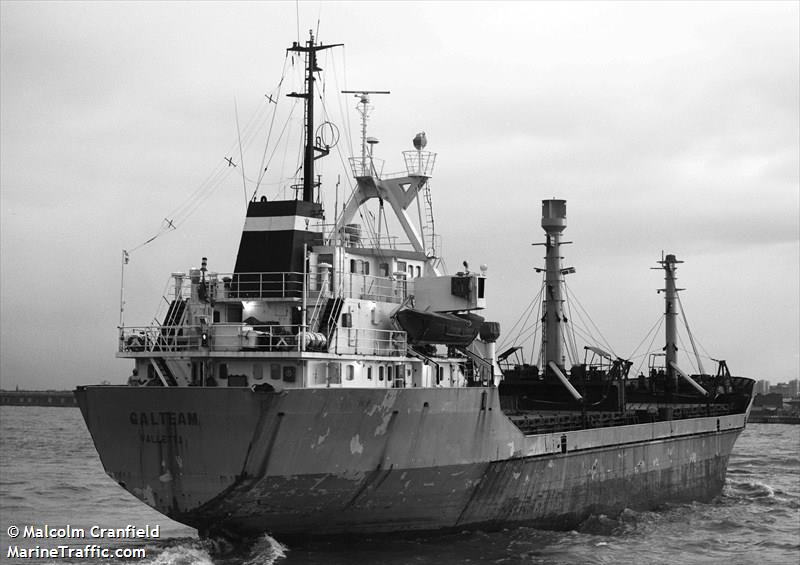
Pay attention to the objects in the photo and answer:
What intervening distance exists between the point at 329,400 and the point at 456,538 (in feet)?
18.8

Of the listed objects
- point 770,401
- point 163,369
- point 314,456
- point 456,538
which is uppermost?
point 163,369

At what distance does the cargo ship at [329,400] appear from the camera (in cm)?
2084

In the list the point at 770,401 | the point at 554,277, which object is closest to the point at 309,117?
the point at 554,277

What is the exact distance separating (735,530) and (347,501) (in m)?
14.5

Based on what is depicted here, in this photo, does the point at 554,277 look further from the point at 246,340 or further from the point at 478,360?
the point at 246,340

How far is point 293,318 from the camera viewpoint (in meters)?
23.0

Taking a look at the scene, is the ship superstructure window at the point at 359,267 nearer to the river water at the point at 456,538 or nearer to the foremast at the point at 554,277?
the river water at the point at 456,538

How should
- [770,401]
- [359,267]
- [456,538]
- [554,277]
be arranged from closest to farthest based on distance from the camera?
[456,538]
[359,267]
[554,277]
[770,401]

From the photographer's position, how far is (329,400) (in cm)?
2080

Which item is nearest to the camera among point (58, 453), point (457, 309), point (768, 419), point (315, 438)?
point (315, 438)

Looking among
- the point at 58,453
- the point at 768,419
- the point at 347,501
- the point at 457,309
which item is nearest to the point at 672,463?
the point at 457,309

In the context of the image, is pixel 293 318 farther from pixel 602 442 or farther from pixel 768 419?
pixel 768 419

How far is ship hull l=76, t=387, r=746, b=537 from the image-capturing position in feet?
67.5

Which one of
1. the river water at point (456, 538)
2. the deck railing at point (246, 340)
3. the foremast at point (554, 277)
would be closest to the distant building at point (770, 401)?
the river water at point (456, 538)
